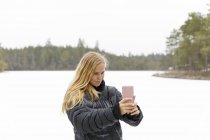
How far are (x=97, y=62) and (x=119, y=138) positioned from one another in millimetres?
370

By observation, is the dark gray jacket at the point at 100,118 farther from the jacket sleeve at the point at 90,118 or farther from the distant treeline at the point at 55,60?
the distant treeline at the point at 55,60

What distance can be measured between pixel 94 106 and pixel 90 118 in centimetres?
12

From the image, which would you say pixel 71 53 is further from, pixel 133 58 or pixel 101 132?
pixel 101 132

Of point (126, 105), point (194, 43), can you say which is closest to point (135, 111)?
point (126, 105)

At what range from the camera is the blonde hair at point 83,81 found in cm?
191

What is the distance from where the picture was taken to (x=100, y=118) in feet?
5.88

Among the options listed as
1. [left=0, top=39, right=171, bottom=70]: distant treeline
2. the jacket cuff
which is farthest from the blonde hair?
[left=0, top=39, right=171, bottom=70]: distant treeline

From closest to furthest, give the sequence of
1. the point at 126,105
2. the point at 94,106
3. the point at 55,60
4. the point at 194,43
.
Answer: the point at 126,105
the point at 94,106
the point at 194,43
the point at 55,60

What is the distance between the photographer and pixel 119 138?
79.2 inches

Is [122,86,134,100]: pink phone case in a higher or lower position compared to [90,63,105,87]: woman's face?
lower

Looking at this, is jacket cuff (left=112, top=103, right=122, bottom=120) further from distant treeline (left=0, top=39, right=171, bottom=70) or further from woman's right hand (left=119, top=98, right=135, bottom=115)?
distant treeline (left=0, top=39, right=171, bottom=70)

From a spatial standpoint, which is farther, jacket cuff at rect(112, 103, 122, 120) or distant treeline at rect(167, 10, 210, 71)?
distant treeline at rect(167, 10, 210, 71)

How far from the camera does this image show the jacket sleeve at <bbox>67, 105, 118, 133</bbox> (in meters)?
1.79

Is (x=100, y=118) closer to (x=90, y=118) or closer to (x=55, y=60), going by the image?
(x=90, y=118)
